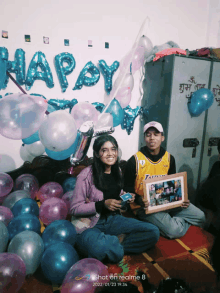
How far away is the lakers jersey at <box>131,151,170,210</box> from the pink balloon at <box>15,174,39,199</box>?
1.09 metres

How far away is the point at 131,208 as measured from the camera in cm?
206

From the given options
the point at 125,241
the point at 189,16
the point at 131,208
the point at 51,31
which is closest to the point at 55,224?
the point at 125,241

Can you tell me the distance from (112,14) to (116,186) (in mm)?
2192

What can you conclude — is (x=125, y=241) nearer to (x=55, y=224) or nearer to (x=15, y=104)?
(x=55, y=224)

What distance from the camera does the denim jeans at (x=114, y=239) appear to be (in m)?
1.47

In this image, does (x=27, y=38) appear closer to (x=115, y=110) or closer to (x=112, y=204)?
(x=115, y=110)

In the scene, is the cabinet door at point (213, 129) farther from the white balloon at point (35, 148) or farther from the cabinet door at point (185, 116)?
the white balloon at point (35, 148)

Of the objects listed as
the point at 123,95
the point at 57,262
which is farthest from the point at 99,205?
the point at 123,95

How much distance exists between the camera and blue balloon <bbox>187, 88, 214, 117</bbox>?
2.32 metres

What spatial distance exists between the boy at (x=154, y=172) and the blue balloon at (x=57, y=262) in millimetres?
768

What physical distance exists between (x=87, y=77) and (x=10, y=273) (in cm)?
215

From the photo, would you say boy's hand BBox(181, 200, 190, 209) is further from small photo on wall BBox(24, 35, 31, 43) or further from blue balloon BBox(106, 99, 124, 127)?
small photo on wall BBox(24, 35, 31, 43)

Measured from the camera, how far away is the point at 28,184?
2252mm

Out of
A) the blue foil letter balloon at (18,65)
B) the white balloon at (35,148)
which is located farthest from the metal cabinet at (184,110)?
the blue foil letter balloon at (18,65)
